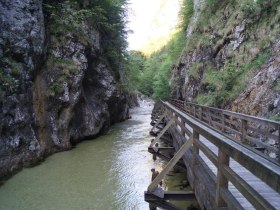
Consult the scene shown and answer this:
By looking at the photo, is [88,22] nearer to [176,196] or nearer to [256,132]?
[256,132]

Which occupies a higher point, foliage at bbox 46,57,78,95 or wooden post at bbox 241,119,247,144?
foliage at bbox 46,57,78,95

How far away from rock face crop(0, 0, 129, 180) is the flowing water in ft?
3.27

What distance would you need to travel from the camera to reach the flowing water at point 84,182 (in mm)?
9102

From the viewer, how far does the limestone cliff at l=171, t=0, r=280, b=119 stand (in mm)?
12828

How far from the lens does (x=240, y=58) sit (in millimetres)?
17641

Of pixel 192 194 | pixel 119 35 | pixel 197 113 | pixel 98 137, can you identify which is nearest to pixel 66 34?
pixel 98 137

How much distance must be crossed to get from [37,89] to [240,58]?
1137 centimetres

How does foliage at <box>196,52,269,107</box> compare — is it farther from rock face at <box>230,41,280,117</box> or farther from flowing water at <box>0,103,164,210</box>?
flowing water at <box>0,103,164,210</box>

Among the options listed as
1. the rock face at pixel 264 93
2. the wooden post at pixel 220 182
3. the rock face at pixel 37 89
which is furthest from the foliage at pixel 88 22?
the wooden post at pixel 220 182

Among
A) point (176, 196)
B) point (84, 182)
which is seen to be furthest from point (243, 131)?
point (84, 182)

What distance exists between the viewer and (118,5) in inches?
1031

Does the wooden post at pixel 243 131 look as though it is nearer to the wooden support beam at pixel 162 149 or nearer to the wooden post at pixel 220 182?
the wooden support beam at pixel 162 149

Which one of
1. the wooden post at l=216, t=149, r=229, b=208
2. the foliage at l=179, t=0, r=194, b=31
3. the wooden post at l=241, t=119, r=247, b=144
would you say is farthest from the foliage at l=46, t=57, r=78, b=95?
the foliage at l=179, t=0, r=194, b=31

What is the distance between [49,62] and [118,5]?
38.6 ft
